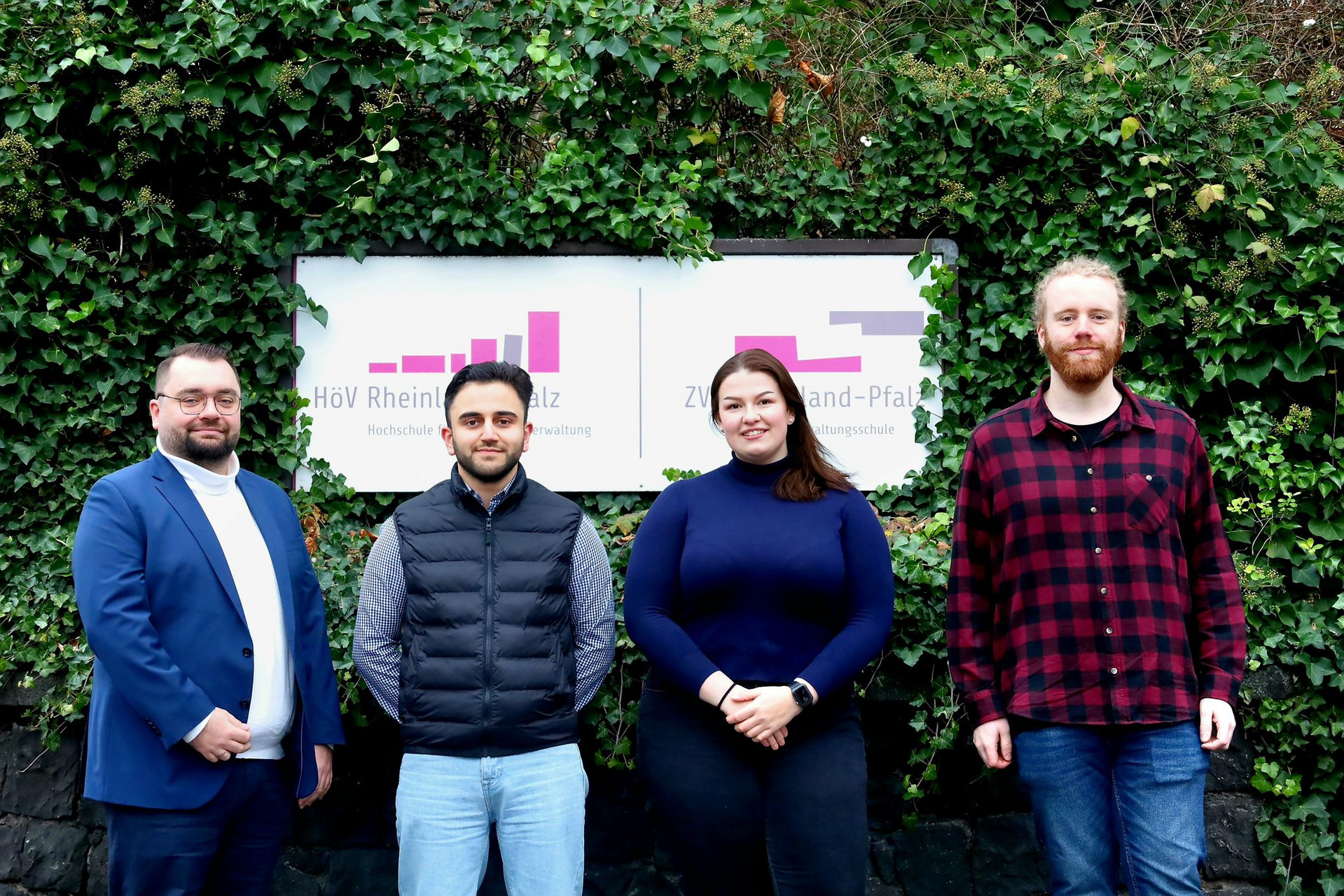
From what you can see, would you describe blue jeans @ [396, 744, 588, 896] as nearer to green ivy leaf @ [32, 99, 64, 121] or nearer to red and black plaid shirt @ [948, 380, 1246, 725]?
red and black plaid shirt @ [948, 380, 1246, 725]

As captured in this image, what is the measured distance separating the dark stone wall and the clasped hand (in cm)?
117

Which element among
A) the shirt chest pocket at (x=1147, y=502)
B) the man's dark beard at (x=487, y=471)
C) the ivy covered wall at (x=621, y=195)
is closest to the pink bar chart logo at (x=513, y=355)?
the ivy covered wall at (x=621, y=195)

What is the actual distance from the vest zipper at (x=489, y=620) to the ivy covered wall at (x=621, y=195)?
1.12m

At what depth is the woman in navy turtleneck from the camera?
2477 millimetres

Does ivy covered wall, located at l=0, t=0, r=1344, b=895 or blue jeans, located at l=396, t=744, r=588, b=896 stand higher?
ivy covered wall, located at l=0, t=0, r=1344, b=895

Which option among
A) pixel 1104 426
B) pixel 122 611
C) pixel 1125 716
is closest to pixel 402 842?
pixel 122 611

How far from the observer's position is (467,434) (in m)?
2.75

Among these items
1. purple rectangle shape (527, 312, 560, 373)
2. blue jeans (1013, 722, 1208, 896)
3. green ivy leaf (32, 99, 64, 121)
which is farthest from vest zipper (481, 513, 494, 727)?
green ivy leaf (32, 99, 64, 121)

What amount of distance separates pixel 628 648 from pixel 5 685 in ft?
7.07

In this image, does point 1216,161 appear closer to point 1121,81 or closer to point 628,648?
point 1121,81

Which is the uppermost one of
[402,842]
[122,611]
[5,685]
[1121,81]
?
[1121,81]

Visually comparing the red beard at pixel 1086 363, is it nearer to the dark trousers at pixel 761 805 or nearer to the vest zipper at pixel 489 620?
the dark trousers at pixel 761 805

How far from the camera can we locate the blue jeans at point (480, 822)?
8.30 ft

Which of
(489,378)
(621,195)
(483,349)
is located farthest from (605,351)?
(489,378)
